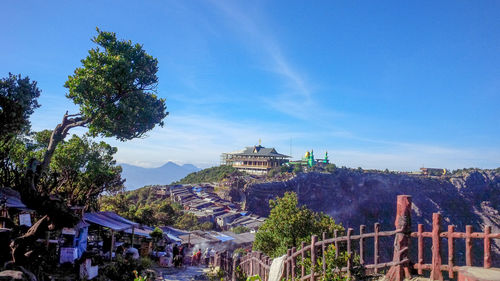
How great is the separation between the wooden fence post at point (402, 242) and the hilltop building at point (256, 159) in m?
60.9

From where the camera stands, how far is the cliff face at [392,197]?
55781mm

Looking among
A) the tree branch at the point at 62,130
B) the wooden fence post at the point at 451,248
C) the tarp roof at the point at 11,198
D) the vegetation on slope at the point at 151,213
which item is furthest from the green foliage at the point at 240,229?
the wooden fence post at the point at 451,248

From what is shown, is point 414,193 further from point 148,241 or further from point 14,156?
point 14,156

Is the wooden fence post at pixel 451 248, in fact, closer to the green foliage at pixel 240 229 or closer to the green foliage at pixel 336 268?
the green foliage at pixel 336 268

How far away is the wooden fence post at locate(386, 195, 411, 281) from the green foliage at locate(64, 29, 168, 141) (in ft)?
41.1

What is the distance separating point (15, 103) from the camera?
1002cm

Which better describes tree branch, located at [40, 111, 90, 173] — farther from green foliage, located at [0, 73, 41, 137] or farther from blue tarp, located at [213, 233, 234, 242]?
blue tarp, located at [213, 233, 234, 242]

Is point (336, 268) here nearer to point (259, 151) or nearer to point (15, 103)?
point (15, 103)

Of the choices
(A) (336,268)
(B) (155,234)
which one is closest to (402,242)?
(A) (336,268)

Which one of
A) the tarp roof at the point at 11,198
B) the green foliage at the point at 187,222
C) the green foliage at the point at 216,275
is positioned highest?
the tarp roof at the point at 11,198

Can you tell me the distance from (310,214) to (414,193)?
5736 cm

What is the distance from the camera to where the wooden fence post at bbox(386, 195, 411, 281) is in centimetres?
566

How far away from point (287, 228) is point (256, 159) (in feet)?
190

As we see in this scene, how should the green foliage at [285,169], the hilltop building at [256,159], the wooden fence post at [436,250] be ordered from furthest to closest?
the hilltop building at [256,159] → the green foliage at [285,169] → the wooden fence post at [436,250]
